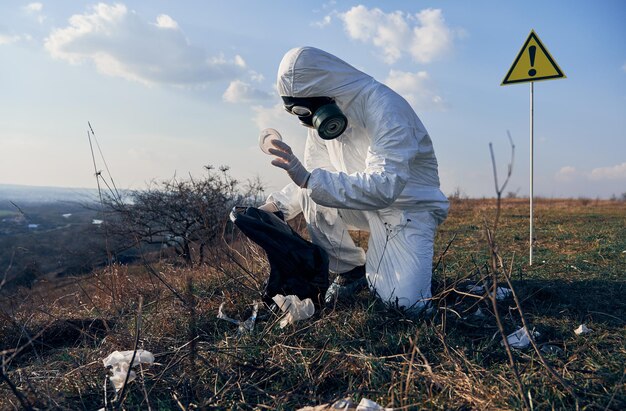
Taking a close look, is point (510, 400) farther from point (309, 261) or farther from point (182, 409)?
point (309, 261)

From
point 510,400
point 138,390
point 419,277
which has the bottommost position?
point 138,390

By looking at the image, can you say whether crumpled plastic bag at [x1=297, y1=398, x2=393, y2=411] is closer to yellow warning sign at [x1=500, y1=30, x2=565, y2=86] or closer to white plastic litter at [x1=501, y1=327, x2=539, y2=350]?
white plastic litter at [x1=501, y1=327, x2=539, y2=350]

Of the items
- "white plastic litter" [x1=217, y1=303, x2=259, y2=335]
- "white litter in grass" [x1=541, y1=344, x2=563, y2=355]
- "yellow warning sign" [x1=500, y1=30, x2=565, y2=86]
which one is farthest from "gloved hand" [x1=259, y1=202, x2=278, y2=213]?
"yellow warning sign" [x1=500, y1=30, x2=565, y2=86]

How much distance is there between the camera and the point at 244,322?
305cm

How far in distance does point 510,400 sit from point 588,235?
5962mm

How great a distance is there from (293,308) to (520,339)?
48.8 inches

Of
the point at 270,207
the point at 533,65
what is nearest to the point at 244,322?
the point at 270,207

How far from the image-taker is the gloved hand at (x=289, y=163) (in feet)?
9.72

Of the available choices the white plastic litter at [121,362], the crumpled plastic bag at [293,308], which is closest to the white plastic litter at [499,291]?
the crumpled plastic bag at [293,308]

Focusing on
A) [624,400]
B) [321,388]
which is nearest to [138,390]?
[321,388]

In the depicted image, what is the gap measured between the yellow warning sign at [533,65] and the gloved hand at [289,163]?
12.8 ft

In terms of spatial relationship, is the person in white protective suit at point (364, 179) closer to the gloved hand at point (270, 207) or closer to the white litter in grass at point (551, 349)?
the gloved hand at point (270, 207)

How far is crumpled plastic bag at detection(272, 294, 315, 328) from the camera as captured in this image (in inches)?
112

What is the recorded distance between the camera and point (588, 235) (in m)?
6.96
